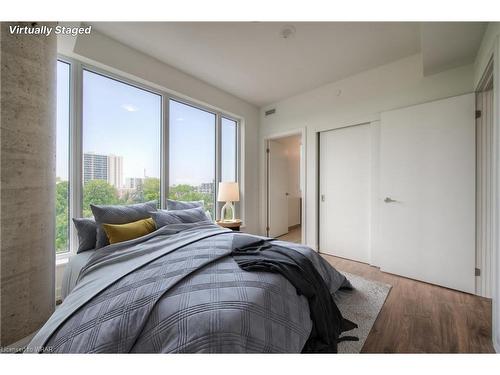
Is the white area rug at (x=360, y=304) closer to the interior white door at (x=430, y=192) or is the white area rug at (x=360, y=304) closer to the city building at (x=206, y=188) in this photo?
the interior white door at (x=430, y=192)

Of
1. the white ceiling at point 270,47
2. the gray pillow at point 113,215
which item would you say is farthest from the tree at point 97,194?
the white ceiling at point 270,47

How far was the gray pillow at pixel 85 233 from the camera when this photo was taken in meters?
1.77

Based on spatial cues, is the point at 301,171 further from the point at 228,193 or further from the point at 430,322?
the point at 430,322

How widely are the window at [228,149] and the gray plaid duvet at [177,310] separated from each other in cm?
242

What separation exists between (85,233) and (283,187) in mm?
3526

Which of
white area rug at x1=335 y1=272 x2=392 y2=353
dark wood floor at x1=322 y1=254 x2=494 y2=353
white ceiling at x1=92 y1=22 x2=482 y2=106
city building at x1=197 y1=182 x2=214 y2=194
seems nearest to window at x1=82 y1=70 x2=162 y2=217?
white ceiling at x1=92 y1=22 x2=482 y2=106

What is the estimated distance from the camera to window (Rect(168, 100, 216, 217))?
289cm

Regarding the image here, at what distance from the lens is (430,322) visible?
→ 1.59 m

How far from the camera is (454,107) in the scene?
2107mm

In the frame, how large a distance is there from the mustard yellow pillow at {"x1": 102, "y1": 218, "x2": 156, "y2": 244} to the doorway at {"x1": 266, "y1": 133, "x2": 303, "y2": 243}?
256 centimetres

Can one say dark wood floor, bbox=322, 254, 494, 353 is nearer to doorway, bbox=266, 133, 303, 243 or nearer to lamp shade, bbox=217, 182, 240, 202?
doorway, bbox=266, 133, 303, 243

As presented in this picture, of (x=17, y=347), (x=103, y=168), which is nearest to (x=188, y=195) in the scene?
(x=103, y=168)

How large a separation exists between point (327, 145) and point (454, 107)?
145 centimetres

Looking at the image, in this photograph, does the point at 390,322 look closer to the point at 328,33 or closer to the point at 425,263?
the point at 425,263
